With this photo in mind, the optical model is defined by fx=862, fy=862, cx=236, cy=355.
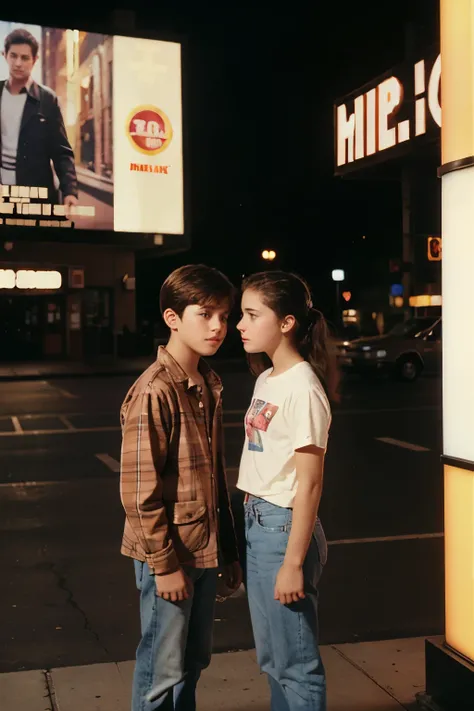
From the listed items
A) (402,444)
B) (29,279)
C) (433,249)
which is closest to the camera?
(402,444)

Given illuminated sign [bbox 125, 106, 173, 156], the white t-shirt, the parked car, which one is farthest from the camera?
illuminated sign [bbox 125, 106, 173, 156]

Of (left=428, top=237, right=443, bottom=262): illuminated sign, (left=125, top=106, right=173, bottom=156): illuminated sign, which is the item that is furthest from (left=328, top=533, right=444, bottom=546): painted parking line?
(left=125, top=106, right=173, bottom=156): illuminated sign

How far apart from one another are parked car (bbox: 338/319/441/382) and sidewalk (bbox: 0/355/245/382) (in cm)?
715

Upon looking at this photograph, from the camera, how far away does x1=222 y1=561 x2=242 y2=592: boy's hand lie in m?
3.20

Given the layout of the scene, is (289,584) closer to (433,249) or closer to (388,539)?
(388,539)

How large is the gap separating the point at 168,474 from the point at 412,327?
20.3 meters

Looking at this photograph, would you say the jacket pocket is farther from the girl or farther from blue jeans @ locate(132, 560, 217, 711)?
the girl

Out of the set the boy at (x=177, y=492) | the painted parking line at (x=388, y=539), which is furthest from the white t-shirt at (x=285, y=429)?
the painted parking line at (x=388, y=539)

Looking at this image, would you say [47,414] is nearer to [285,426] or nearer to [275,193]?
[285,426]

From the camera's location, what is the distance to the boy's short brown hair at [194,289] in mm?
3031

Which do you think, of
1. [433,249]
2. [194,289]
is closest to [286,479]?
[194,289]

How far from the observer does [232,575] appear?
320cm

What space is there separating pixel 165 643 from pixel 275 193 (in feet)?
238

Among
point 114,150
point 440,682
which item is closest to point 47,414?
point 440,682
